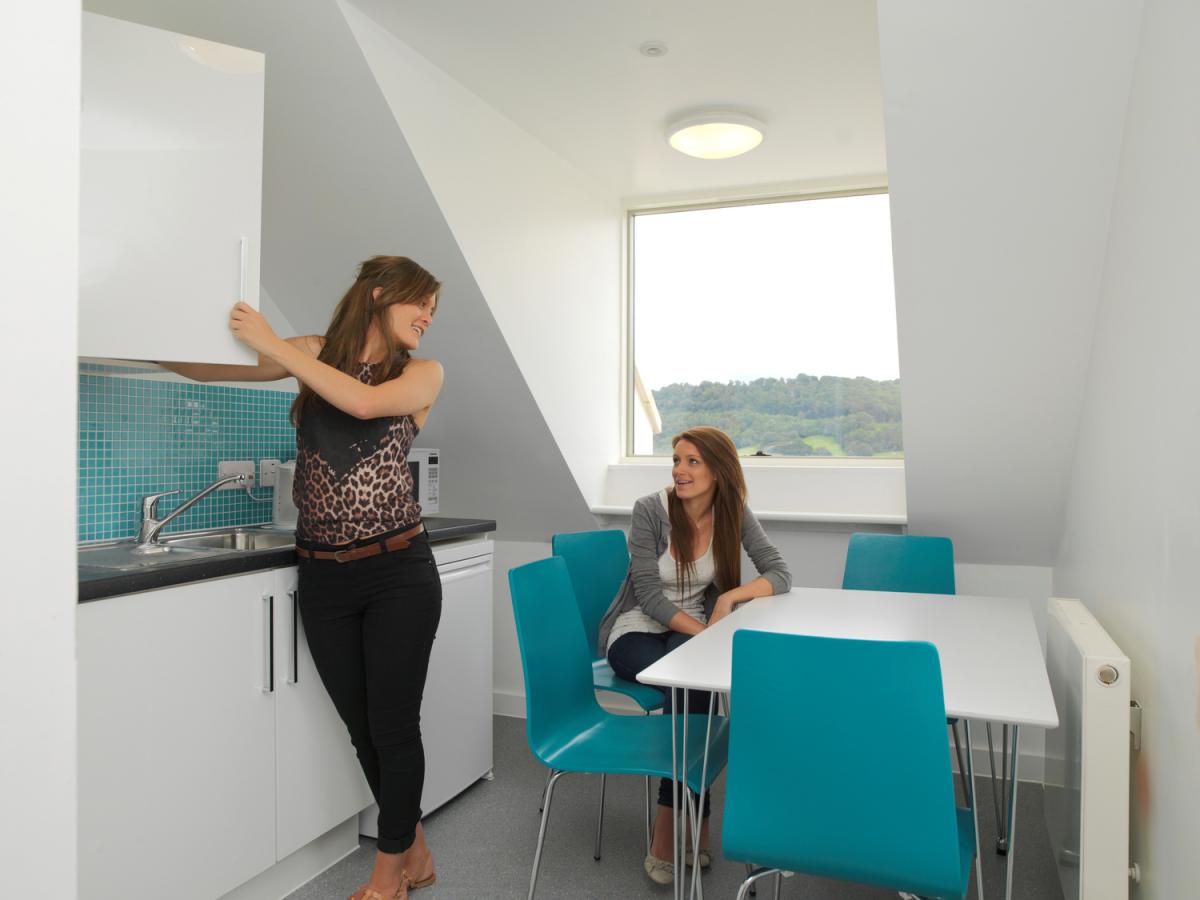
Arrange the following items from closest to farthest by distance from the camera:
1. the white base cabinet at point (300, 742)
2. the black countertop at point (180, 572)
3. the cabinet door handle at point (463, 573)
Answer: the black countertop at point (180, 572)
the white base cabinet at point (300, 742)
the cabinet door handle at point (463, 573)

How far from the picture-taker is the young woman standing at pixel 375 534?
232 centimetres

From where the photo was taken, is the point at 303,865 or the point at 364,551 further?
the point at 303,865

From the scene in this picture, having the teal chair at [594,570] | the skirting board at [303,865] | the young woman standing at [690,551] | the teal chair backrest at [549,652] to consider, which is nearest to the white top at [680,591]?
the young woman standing at [690,551]

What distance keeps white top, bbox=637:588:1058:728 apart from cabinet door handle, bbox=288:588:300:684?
104 cm

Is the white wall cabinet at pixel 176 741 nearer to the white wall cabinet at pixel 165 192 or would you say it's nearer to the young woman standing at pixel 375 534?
the young woman standing at pixel 375 534

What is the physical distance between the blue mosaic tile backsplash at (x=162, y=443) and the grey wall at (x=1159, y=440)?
2.67 meters

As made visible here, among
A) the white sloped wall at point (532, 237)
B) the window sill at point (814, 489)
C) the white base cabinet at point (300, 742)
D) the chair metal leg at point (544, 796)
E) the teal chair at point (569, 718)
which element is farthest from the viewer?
the window sill at point (814, 489)

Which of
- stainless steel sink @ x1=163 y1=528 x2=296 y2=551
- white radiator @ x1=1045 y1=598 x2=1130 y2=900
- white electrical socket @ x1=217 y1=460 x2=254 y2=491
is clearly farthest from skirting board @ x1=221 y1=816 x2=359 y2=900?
white radiator @ x1=1045 y1=598 x2=1130 y2=900

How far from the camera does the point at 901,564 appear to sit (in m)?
3.31

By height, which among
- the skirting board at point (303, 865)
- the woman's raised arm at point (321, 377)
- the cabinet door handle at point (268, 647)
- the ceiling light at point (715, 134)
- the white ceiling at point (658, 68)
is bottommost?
the skirting board at point (303, 865)

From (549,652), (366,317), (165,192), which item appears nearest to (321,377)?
(366,317)

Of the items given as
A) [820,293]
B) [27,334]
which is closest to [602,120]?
[820,293]

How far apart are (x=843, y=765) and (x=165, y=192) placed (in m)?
1.90

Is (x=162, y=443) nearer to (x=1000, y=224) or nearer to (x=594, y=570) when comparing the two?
(x=594, y=570)
